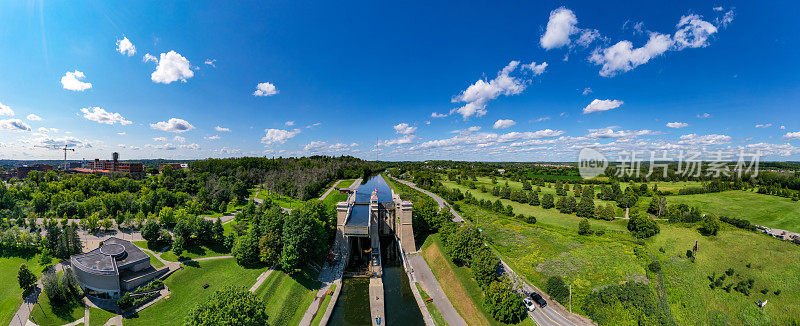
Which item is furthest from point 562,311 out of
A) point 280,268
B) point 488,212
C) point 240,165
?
point 240,165

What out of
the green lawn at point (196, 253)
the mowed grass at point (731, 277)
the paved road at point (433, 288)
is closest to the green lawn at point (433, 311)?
the paved road at point (433, 288)

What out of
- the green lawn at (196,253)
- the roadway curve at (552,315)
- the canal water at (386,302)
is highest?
the green lawn at (196,253)

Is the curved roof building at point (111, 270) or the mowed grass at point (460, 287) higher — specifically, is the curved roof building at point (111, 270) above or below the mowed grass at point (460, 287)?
above

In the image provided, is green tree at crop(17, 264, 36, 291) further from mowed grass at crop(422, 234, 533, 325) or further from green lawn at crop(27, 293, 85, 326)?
mowed grass at crop(422, 234, 533, 325)

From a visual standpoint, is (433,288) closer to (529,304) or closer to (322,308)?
(529,304)

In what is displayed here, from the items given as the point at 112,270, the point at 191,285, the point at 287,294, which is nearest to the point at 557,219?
the point at 287,294

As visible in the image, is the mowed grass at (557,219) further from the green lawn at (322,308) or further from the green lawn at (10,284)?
the green lawn at (10,284)

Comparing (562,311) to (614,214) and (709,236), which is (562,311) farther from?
(614,214)
